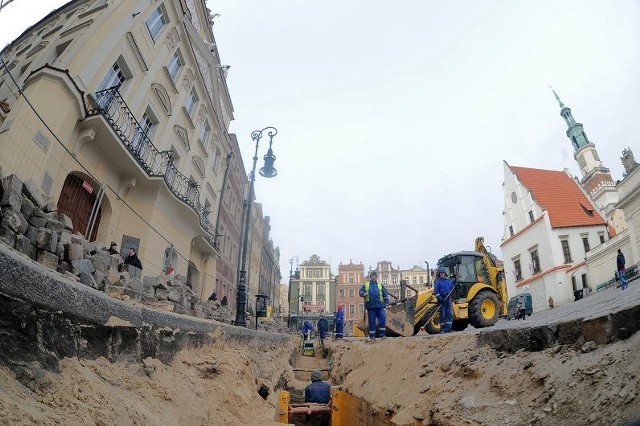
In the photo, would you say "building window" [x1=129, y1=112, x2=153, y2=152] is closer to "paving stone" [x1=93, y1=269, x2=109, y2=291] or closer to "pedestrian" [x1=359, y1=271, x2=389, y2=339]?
"paving stone" [x1=93, y1=269, x2=109, y2=291]

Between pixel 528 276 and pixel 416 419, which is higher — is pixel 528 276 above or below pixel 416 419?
above

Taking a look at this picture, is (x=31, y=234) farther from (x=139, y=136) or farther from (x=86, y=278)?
(x=139, y=136)

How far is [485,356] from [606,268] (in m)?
29.5

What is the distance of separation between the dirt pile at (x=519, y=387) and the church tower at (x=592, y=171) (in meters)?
40.0

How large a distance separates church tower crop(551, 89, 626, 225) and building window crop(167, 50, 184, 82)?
4014 centimetres


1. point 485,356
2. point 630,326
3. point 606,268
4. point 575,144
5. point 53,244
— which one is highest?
point 575,144

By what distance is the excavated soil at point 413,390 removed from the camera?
179 centimetres

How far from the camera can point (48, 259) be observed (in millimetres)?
4688

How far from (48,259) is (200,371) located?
2741 mm

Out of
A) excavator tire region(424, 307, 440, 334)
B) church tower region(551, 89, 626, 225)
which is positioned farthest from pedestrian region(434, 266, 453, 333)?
church tower region(551, 89, 626, 225)

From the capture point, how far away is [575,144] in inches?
1923

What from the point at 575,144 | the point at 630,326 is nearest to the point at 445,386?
the point at 630,326

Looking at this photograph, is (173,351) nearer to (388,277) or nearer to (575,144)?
(575,144)

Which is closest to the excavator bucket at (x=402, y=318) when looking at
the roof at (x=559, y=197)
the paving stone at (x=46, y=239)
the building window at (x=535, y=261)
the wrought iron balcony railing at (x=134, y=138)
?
the wrought iron balcony railing at (x=134, y=138)
